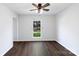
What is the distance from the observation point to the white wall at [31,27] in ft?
27.6

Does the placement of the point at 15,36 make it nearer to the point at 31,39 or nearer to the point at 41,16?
the point at 31,39

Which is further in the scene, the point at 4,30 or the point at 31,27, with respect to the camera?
the point at 31,27

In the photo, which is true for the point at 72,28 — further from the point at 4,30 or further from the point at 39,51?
the point at 4,30

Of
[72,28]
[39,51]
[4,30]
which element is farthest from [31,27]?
[72,28]

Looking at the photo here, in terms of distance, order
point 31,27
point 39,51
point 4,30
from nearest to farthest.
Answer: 1. point 4,30
2. point 39,51
3. point 31,27

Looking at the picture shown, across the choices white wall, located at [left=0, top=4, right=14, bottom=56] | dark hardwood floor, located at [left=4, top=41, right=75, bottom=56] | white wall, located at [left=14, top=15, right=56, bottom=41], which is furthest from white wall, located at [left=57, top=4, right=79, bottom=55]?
white wall, located at [left=14, top=15, right=56, bottom=41]

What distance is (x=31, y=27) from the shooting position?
334 inches

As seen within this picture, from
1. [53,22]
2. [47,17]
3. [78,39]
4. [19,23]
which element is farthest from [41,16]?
[78,39]

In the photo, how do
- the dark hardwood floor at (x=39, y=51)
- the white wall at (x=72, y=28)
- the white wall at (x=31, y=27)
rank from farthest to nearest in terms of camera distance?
the white wall at (x=31, y=27) < the dark hardwood floor at (x=39, y=51) < the white wall at (x=72, y=28)

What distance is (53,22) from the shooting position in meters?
8.55

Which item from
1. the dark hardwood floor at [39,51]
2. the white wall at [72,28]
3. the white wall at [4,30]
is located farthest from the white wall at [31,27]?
the white wall at [4,30]

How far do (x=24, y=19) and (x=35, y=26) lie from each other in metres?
1.07

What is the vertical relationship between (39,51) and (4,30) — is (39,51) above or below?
below

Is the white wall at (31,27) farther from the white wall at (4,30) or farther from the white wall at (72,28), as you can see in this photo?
the white wall at (4,30)
